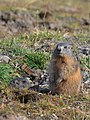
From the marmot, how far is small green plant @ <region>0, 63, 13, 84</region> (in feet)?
2.67

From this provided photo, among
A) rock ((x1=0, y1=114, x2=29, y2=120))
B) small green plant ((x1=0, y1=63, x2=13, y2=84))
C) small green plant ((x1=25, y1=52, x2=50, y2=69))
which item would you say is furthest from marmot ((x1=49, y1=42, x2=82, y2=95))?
small green plant ((x1=25, y1=52, x2=50, y2=69))

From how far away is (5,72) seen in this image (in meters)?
7.71

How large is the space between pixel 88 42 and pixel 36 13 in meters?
5.96

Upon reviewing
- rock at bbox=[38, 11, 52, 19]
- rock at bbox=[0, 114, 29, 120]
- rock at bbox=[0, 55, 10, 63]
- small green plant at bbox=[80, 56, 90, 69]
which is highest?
rock at bbox=[0, 55, 10, 63]

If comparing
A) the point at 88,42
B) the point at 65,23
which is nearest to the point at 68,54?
the point at 88,42

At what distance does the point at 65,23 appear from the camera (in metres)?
14.7

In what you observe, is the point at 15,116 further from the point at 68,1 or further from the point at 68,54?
the point at 68,1

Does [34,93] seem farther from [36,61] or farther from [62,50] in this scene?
[36,61]

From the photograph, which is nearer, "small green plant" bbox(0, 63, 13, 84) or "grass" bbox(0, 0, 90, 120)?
"grass" bbox(0, 0, 90, 120)

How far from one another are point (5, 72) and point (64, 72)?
1.12m

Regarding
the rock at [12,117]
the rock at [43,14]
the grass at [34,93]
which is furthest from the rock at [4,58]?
the rock at [43,14]

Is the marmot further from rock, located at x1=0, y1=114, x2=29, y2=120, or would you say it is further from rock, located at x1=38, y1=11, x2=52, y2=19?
rock, located at x1=38, y1=11, x2=52, y2=19

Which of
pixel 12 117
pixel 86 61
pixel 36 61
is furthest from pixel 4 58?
pixel 12 117

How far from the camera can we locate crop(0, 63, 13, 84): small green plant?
7.60 m
